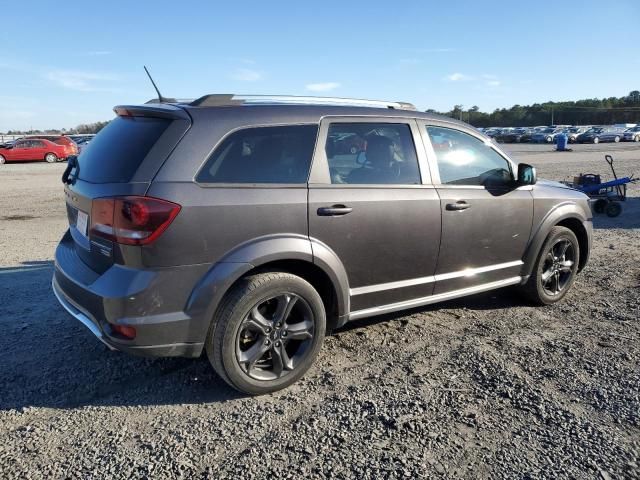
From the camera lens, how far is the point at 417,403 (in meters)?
3.26

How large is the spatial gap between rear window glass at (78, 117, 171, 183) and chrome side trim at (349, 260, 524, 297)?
5.50 ft

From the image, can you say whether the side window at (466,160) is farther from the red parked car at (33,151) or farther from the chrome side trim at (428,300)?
the red parked car at (33,151)

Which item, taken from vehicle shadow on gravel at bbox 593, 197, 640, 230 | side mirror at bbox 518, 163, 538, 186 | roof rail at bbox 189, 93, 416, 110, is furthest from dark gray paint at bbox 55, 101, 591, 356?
vehicle shadow on gravel at bbox 593, 197, 640, 230

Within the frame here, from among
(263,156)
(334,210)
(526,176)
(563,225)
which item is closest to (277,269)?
(334,210)

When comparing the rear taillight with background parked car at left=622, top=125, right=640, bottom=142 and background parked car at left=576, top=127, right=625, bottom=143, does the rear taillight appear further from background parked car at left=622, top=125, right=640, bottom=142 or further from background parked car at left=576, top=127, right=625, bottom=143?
background parked car at left=622, top=125, right=640, bottom=142

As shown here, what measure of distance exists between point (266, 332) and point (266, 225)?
2.29 feet

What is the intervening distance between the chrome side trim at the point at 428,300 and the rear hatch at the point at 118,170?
1.70 metres

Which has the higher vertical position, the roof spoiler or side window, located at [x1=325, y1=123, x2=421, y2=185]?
the roof spoiler

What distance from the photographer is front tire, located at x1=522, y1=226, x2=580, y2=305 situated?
490cm

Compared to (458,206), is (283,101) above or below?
above

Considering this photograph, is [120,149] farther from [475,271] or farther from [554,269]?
[554,269]

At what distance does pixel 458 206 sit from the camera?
13.5 feet

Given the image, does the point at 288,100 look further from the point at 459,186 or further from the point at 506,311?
the point at 506,311

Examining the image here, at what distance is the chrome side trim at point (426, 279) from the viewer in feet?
12.4
